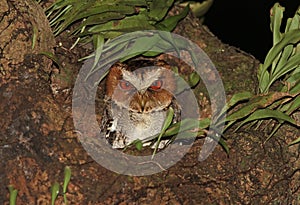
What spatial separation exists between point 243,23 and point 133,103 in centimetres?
258

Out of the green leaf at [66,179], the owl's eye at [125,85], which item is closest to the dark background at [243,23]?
the owl's eye at [125,85]

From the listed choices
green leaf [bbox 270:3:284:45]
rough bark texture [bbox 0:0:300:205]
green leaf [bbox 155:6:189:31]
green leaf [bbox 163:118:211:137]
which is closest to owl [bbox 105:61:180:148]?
green leaf [bbox 155:6:189:31]

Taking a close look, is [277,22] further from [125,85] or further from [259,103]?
[125,85]

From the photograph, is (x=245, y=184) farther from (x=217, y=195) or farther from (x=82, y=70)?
(x=82, y=70)

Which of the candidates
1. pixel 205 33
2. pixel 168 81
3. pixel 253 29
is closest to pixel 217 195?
pixel 168 81

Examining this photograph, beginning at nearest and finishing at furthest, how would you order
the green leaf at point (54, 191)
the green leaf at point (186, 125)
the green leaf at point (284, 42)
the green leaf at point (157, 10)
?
the green leaf at point (54, 191) → the green leaf at point (186, 125) → the green leaf at point (284, 42) → the green leaf at point (157, 10)

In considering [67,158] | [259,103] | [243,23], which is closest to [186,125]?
[259,103]

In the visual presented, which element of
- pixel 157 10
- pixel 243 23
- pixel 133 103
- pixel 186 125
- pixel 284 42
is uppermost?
pixel 157 10

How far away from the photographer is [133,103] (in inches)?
145

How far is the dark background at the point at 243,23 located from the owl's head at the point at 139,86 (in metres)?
2.12

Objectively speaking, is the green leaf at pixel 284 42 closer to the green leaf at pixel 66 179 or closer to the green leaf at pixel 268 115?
the green leaf at pixel 268 115

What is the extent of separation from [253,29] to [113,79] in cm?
250

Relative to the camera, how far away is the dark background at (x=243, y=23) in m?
5.85

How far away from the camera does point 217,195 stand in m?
2.98
